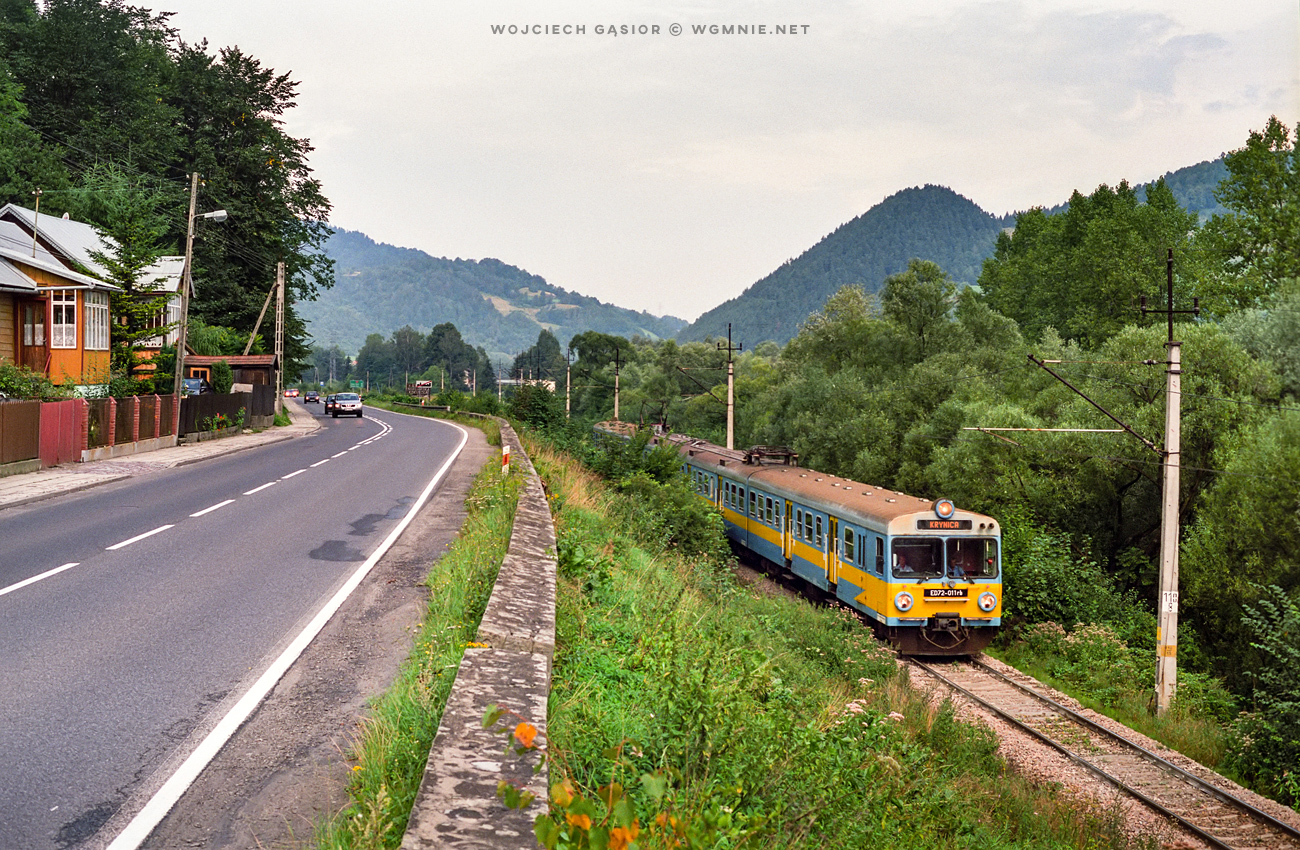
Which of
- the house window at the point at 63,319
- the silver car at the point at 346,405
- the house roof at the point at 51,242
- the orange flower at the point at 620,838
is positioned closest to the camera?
the orange flower at the point at 620,838

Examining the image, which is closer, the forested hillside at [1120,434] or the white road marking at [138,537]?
the white road marking at [138,537]

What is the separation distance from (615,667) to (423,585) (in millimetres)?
4468

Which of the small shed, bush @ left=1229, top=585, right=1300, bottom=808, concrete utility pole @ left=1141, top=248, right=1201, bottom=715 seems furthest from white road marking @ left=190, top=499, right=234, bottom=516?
the small shed

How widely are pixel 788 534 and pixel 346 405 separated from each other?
46.2 meters

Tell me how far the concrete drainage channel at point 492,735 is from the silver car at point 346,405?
59.7 meters

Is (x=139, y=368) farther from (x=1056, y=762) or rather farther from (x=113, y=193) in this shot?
(x=1056, y=762)

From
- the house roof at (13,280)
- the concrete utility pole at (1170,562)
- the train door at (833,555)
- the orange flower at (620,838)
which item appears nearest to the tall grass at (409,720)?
the orange flower at (620,838)

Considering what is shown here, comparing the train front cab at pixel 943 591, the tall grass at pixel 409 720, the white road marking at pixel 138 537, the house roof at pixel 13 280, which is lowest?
the train front cab at pixel 943 591

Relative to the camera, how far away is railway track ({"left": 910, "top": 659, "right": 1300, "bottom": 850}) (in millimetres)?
12309

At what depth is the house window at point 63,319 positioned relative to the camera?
1346 inches

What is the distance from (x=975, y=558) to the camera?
19.5 metres

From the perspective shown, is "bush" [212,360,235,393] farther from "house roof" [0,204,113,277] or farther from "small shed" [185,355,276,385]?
"house roof" [0,204,113,277]

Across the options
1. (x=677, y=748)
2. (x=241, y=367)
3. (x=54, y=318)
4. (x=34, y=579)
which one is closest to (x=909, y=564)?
(x=34, y=579)

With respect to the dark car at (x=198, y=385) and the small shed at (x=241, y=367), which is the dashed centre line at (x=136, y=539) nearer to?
the dark car at (x=198, y=385)
